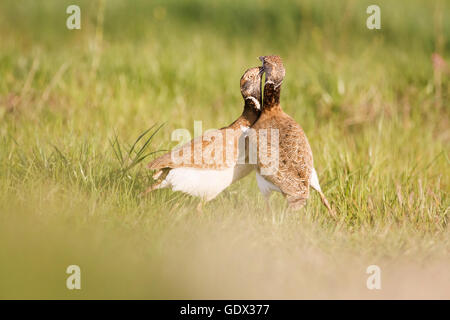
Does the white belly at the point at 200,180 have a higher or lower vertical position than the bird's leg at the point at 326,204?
higher

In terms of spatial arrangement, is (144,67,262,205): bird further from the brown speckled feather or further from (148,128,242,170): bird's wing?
the brown speckled feather

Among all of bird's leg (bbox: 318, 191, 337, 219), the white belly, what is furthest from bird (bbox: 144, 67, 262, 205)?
bird's leg (bbox: 318, 191, 337, 219)

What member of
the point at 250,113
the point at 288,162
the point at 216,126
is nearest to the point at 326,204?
the point at 288,162

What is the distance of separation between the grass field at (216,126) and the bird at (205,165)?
0.50 ft

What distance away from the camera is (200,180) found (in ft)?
13.3

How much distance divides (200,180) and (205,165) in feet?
0.36

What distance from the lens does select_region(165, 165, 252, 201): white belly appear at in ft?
13.3

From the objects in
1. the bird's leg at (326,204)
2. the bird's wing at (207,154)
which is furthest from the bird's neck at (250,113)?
the bird's leg at (326,204)

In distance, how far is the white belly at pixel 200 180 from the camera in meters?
4.05

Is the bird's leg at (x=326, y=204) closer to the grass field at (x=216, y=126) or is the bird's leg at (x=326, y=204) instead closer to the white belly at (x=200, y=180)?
the grass field at (x=216, y=126)

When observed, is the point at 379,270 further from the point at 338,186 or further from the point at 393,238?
the point at 338,186

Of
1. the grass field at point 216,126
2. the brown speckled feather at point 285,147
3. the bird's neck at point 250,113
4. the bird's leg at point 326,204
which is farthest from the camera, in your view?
the bird's neck at point 250,113

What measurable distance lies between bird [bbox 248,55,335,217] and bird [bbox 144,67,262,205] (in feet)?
0.46

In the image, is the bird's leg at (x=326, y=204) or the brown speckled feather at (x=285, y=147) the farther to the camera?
the bird's leg at (x=326, y=204)
